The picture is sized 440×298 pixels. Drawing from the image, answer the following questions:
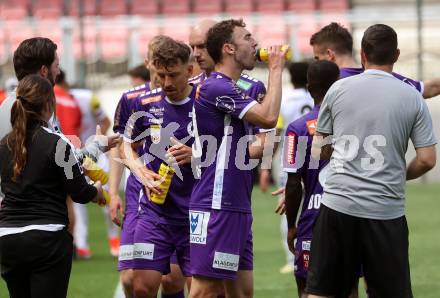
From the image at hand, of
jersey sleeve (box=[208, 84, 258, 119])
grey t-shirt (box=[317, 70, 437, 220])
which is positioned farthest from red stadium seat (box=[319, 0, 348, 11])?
grey t-shirt (box=[317, 70, 437, 220])

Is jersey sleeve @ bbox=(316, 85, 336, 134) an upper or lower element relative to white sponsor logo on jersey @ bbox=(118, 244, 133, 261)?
upper

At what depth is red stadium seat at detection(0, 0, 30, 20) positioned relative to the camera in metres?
24.6

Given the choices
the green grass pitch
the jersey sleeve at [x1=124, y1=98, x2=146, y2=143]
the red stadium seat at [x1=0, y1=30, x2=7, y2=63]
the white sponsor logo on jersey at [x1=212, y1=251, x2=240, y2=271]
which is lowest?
the green grass pitch

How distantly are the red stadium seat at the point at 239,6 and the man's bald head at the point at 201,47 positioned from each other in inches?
681

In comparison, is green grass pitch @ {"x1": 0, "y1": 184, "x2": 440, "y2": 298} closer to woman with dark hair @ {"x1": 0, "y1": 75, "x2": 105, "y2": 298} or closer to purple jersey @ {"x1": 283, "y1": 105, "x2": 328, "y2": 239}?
purple jersey @ {"x1": 283, "y1": 105, "x2": 328, "y2": 239}

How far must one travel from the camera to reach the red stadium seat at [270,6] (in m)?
25.1

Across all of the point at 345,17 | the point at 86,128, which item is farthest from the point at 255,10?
the point at 86,128

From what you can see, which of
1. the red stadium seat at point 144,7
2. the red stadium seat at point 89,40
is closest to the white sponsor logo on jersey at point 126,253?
the red stadium seat at point 89,40

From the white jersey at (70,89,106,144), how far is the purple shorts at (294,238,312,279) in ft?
21.3

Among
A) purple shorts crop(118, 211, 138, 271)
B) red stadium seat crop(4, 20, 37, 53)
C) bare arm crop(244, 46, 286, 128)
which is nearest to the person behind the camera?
bare arm crop(244, 46, 286, 128)

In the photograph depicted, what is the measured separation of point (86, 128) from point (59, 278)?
284 inches

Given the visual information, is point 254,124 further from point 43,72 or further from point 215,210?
point 43,72

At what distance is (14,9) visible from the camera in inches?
987

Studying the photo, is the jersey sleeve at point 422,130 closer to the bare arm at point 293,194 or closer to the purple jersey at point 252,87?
the bare arm at point 293,194
